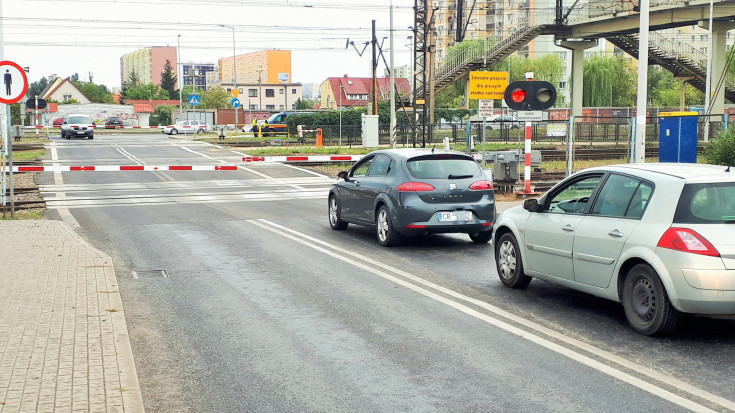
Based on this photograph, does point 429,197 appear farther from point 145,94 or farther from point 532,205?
point 145,94

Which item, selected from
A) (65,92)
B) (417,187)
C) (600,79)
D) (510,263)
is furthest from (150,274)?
(65,92)

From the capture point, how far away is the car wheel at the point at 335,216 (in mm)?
15453

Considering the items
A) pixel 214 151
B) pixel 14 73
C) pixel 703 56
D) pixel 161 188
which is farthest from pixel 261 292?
pixel 703 56

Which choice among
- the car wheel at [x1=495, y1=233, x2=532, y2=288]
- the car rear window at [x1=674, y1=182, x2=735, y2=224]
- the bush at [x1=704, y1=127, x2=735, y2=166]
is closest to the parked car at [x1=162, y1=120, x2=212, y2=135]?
the bush at [x1=704, y1=127, x2=735, y2=166]

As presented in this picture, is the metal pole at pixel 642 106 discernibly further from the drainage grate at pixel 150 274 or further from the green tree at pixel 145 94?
the green tree at pixel 145 94

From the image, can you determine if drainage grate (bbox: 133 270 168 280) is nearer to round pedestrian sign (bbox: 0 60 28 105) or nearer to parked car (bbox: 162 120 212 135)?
round pedestrian sign (bbox: 0 60 28 105)

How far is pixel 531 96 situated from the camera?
2028 centimetres

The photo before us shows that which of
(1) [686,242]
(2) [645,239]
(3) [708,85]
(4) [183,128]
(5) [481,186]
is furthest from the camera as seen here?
(4) [183,128]

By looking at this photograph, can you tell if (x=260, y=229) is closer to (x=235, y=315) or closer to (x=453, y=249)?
(x=453, y=249)

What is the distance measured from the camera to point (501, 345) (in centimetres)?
717

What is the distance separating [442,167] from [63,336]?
7295 millimetres

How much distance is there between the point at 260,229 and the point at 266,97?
144 meters

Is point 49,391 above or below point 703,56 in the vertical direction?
below

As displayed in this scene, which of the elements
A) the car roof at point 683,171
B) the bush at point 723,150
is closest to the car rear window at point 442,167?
the car roof at point 683,171
